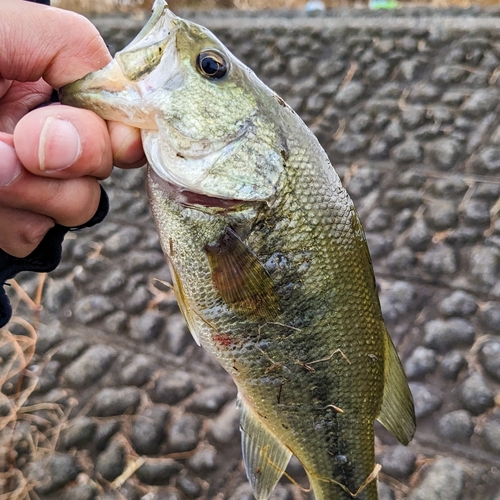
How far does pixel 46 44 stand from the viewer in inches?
45.0

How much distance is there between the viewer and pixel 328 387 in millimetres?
1224

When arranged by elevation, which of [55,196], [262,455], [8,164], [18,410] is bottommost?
[18,410]

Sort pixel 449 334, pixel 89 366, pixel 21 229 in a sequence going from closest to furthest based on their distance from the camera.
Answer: pixel 21 229, pixel 449 334, pixel 89 366

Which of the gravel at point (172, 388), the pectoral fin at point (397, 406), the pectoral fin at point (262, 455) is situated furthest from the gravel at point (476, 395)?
the gravel at point (172, 388)

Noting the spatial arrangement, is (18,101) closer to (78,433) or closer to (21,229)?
(21,229)

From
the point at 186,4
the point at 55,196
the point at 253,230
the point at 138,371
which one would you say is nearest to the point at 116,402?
the point at 138,371

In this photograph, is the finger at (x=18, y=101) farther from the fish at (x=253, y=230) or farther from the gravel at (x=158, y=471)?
the gravel at (x=158, y=471)

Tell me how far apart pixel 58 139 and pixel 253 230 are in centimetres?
44

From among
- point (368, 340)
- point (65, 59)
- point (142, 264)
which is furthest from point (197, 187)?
point (142, 264)

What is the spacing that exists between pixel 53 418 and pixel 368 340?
4.90ft

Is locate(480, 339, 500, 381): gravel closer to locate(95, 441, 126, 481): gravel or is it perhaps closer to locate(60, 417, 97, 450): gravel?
locate(95, 441, 126, 481): gravel

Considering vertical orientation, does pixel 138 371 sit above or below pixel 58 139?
below

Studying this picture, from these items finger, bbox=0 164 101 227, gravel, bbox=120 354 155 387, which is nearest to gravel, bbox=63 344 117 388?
gravel, bbox=120 354 155 387

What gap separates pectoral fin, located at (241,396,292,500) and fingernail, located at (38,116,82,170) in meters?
0.74
